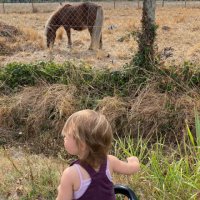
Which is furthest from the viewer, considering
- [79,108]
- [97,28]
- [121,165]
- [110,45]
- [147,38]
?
[110,45]

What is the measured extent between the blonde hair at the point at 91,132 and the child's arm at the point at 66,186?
0.40ft

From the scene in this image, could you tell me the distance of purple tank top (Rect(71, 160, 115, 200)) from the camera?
2240mm

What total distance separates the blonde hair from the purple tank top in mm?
78

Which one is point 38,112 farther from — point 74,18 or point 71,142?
point 74,18

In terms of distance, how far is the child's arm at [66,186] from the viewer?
2236 mm

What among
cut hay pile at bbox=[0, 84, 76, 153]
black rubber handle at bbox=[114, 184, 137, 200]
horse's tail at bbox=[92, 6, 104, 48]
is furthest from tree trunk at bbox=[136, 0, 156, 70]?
horse's tail at bbox=[92, 6, 104, 48]

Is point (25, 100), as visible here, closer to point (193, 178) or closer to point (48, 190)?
point (48, 190)

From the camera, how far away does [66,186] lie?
2.24 metres

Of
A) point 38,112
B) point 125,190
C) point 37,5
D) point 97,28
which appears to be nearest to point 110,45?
point 97,28

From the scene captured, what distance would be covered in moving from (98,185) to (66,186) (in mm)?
165

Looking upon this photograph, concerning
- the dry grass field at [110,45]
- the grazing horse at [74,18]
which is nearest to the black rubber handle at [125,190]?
the dry grass field at [110,45]

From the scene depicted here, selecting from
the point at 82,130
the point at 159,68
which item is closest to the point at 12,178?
the point at 82,130

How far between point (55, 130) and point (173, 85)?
5.64ft

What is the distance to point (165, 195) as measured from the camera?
3217 millimetres
